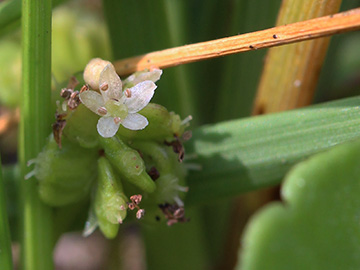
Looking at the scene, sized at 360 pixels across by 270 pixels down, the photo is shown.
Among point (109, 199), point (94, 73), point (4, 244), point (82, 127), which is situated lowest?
point (4, 244)

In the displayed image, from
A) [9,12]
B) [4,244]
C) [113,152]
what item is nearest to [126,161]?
[113,152]

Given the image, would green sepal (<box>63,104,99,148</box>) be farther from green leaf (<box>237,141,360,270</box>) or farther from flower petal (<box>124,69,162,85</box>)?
green leaf (<box>237,141,360,270</box>)

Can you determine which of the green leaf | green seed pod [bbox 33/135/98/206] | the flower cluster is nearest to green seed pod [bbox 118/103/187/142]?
the flower cluster

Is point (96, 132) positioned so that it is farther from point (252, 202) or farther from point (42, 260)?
point (252, 202)

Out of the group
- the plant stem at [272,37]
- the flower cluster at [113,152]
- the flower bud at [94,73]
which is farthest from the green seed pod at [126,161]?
the plant stem at [272,37]

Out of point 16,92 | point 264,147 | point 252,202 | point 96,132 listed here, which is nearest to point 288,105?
point 264,147

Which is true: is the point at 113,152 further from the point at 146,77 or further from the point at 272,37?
the point at 272,37
